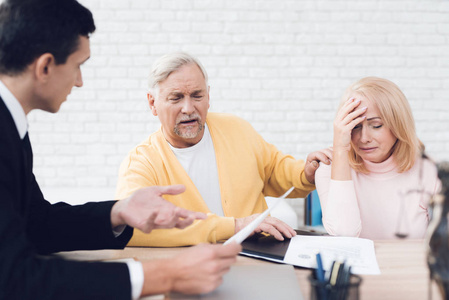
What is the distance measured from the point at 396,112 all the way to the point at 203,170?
842 millimetres

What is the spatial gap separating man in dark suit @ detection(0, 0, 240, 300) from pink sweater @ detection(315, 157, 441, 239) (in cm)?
66

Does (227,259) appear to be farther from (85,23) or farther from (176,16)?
(176,16)

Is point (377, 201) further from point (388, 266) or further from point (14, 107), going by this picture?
point (14, 107)

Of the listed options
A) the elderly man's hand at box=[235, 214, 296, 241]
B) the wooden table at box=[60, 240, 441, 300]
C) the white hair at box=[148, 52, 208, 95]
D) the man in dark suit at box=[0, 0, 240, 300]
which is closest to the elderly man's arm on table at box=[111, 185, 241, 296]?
the man in dark suit at box=[0, 0, 240, 300]

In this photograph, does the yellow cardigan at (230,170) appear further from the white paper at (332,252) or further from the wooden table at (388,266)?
the white paper at (332,252)

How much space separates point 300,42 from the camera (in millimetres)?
3232

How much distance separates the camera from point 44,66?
39.1 inches

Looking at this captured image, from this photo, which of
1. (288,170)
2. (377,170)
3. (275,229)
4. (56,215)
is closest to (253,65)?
(288,170)

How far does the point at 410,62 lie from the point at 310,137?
100 centimetres

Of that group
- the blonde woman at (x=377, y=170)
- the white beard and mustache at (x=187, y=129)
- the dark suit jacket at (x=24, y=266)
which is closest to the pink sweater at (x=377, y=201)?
the blonde woman at (x=377, y=170)

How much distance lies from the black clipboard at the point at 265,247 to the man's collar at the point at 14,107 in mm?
672

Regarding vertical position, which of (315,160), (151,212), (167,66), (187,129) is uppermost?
(167,66)

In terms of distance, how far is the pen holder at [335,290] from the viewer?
676mm

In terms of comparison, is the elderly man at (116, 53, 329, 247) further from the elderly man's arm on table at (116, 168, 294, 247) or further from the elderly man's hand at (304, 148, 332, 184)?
the elderly man's arm on table at (116, 168, 294, 247)
